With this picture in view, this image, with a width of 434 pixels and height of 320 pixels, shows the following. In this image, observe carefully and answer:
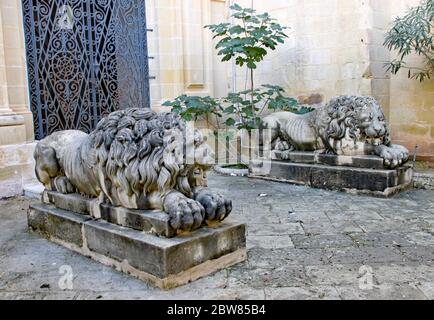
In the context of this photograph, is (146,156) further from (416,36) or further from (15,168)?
(416,36)

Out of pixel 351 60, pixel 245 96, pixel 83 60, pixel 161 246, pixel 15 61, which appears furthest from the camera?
pixel 245 96

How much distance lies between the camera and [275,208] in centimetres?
452

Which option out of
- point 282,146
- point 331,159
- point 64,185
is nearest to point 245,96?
point 282,146

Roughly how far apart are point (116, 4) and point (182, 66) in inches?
56.8

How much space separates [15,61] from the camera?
18.2 feet

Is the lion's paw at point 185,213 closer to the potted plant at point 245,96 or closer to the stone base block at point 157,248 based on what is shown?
the stone base block at point 157,248

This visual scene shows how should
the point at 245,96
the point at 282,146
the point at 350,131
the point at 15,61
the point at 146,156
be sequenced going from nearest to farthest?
1. the point at 146,156
2. the point at 350,131
3. the point at 15,61
4. the point at 282,146
5. the point at 245,96

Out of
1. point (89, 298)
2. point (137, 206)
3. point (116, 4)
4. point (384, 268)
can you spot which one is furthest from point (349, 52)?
point (89, 298)

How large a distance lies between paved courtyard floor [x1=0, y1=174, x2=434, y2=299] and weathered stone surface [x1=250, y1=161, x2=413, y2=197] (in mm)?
261

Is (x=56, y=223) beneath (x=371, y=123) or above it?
beneath

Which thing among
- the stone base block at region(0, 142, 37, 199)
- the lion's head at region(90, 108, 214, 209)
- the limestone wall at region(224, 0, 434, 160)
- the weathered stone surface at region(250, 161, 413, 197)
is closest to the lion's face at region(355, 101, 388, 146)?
the weathered stone surface at region(250, 161, 413, 197)

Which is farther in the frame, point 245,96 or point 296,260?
point 245,96

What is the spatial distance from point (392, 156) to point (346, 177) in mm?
561

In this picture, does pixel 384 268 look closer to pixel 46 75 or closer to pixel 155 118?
pixel 155 118
